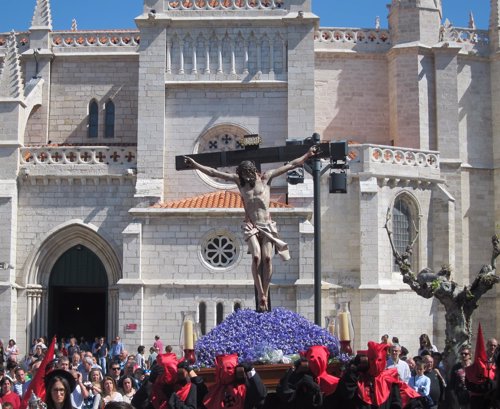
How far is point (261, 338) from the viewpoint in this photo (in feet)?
40.3

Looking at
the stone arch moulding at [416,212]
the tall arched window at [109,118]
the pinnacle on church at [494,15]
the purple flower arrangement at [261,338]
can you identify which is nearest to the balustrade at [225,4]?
the tall arched window at [109,118]

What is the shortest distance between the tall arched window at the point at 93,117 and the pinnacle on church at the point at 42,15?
3.06 m

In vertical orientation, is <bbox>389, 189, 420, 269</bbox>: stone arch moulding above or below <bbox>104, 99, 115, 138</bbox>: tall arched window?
below

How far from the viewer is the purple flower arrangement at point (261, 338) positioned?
12000mm

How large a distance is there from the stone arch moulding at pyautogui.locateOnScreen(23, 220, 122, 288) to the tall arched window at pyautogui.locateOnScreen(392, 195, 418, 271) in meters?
8.80

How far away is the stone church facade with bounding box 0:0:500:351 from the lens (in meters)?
29.0

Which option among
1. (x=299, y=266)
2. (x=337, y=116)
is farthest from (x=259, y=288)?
(x=337, y=116)

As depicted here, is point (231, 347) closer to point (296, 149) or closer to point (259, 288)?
point (259, 288)

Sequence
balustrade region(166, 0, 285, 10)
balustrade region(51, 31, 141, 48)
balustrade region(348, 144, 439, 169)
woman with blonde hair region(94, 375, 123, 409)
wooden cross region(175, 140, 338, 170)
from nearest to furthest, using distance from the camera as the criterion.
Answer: woman with blonde hair region(94, 375, 123, 409), wooden cross region(175, 140, 338, 170), balustrade region(348, 144, 439, 169), balustrade region(166, 0, 285, 10), balustrade region(51, 31, 141, 48)

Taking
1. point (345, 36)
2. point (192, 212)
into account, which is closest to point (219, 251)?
point (192, 212)

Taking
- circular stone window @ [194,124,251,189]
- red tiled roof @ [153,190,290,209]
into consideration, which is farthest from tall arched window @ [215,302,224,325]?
circular stone window @ [194,124,251,189]

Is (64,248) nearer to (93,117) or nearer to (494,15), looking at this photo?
(93,117)

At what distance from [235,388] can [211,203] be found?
19.5 m

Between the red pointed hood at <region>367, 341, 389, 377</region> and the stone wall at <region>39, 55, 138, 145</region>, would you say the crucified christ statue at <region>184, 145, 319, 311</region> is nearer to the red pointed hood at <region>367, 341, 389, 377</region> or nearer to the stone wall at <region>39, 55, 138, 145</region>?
the red pointed hood at <region>367, 341, 389, 377</region>
